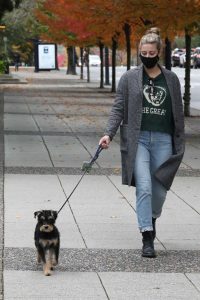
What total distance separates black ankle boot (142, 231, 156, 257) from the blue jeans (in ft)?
0.17

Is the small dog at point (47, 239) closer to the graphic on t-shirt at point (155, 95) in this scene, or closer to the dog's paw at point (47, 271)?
the dog's paw at point (47, 271)

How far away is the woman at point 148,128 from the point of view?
7.23 meters

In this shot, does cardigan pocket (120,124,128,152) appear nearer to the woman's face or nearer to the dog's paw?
the woman's face

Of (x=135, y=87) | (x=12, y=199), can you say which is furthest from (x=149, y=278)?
(x=12, y=199)

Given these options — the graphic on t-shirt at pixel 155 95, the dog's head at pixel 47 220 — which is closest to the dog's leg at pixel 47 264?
the dog's head at pixel 47 220

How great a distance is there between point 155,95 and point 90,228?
6.00ft

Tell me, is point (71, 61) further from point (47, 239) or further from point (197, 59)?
point (47, 239)

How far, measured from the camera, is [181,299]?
5984 mm

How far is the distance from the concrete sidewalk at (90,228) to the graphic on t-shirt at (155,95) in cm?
138

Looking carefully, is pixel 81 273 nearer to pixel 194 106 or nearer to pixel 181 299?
pixel 181 299

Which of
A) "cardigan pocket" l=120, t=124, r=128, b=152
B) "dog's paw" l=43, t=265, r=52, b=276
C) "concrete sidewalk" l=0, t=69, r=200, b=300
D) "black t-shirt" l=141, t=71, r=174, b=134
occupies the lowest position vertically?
"concrete sidewalk" l=0, t=69, r=200, b=300

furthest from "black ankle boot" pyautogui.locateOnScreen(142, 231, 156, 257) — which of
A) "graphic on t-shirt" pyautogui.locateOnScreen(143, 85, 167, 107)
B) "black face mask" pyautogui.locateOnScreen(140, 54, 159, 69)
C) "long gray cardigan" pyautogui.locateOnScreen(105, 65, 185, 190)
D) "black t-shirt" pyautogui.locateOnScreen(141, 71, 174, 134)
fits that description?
"black face mask" pyautogui.locateOnScreen(140, 54, 159, 69)

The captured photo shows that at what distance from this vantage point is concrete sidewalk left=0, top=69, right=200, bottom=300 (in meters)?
6.30

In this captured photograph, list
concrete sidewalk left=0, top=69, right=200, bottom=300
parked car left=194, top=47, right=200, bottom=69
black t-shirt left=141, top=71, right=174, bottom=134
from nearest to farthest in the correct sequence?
concrete sidewalk left=0, top=69, right=200, bottom=300 < black t-shirt left=141, top=71, right=174, bottom=134 < parked car left=194, top=47, right=200, bottom=69
